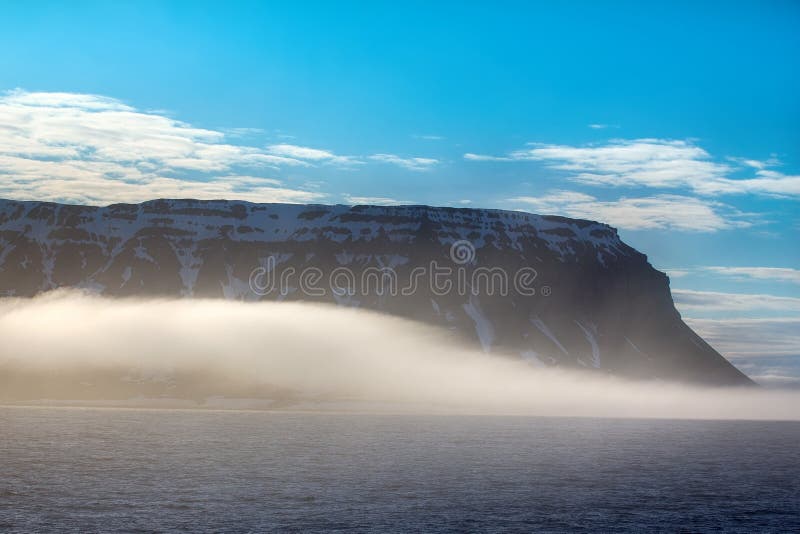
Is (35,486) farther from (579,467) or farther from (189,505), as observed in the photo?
(579,467)

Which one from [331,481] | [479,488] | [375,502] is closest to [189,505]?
[375,502]

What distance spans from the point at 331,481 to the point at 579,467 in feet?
160

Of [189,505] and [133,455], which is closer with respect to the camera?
[189,505]

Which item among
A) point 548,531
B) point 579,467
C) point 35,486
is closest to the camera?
point 548,531

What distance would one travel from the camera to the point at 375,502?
104 meters

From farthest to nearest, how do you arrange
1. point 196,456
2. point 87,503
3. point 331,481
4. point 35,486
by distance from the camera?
1. point 196,456
2. point 331,481
3. point 35,486
4. point 87,503

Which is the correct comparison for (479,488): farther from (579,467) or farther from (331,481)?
(579,467)

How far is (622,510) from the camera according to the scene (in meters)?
102

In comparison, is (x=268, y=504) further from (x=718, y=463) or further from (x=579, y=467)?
(x=718, y=463)

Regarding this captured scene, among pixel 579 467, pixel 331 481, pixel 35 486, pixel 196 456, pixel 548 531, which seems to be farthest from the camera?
pixel 196 456

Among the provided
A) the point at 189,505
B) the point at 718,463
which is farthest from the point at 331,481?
the point at 718,463

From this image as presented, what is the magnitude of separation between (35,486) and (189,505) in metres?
26.2

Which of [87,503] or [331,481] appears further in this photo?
[331,481]

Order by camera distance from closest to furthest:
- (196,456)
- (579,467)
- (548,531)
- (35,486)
A: (548,531) → (35,486) → (579,467) → (196,456)
